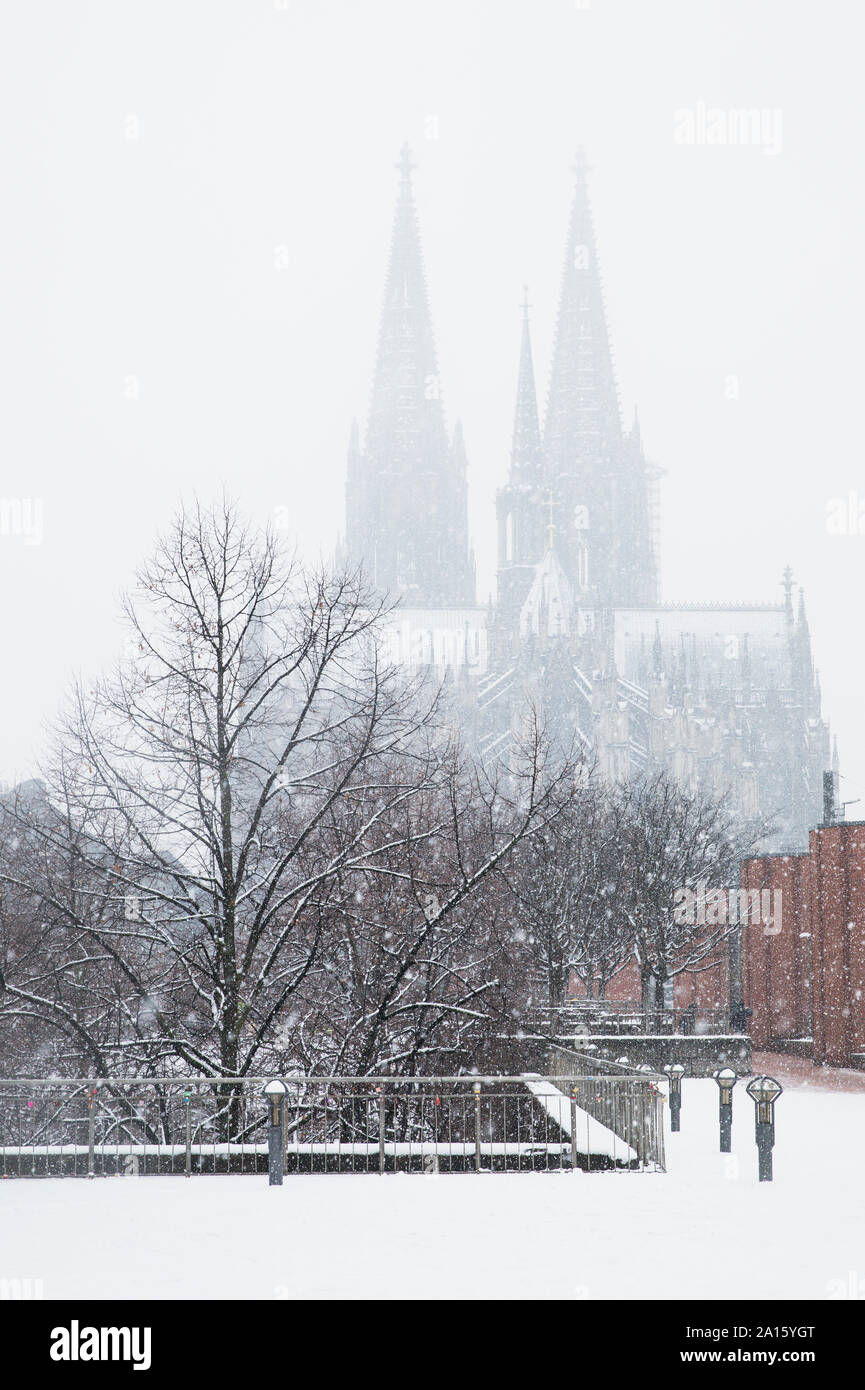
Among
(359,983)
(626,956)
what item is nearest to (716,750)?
(626,956)

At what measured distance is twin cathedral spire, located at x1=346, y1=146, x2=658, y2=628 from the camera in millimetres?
117250

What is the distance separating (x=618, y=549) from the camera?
404 feet

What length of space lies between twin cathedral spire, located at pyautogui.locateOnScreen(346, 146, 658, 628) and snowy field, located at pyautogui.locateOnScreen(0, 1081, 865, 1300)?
326ft

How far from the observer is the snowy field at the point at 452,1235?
29.9 feet

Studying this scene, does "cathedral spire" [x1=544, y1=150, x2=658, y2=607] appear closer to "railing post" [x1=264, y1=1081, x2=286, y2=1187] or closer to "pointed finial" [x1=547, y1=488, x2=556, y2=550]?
"pointed finial" [x1=547, y1=488, x2=556, y2=550]

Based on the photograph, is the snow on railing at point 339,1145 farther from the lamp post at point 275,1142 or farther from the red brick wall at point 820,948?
the red brick wall at point 820,948

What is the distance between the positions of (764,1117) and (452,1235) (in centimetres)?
396

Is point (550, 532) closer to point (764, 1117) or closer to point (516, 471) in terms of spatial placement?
point (516, 471)

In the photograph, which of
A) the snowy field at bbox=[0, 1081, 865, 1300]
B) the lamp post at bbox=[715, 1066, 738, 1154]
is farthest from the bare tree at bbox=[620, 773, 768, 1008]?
the snowy field at bbox=[0, 1081, 865, 1300]

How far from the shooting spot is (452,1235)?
10898 millimetres

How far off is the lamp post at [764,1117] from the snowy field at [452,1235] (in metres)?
0.17

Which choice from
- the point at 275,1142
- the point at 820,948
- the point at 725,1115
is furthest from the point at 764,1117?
the point at 820,948

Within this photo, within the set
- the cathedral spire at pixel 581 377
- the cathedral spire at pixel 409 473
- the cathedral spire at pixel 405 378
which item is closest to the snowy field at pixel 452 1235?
the cathedral spire at pixel 409 473

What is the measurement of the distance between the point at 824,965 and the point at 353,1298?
21683mm
